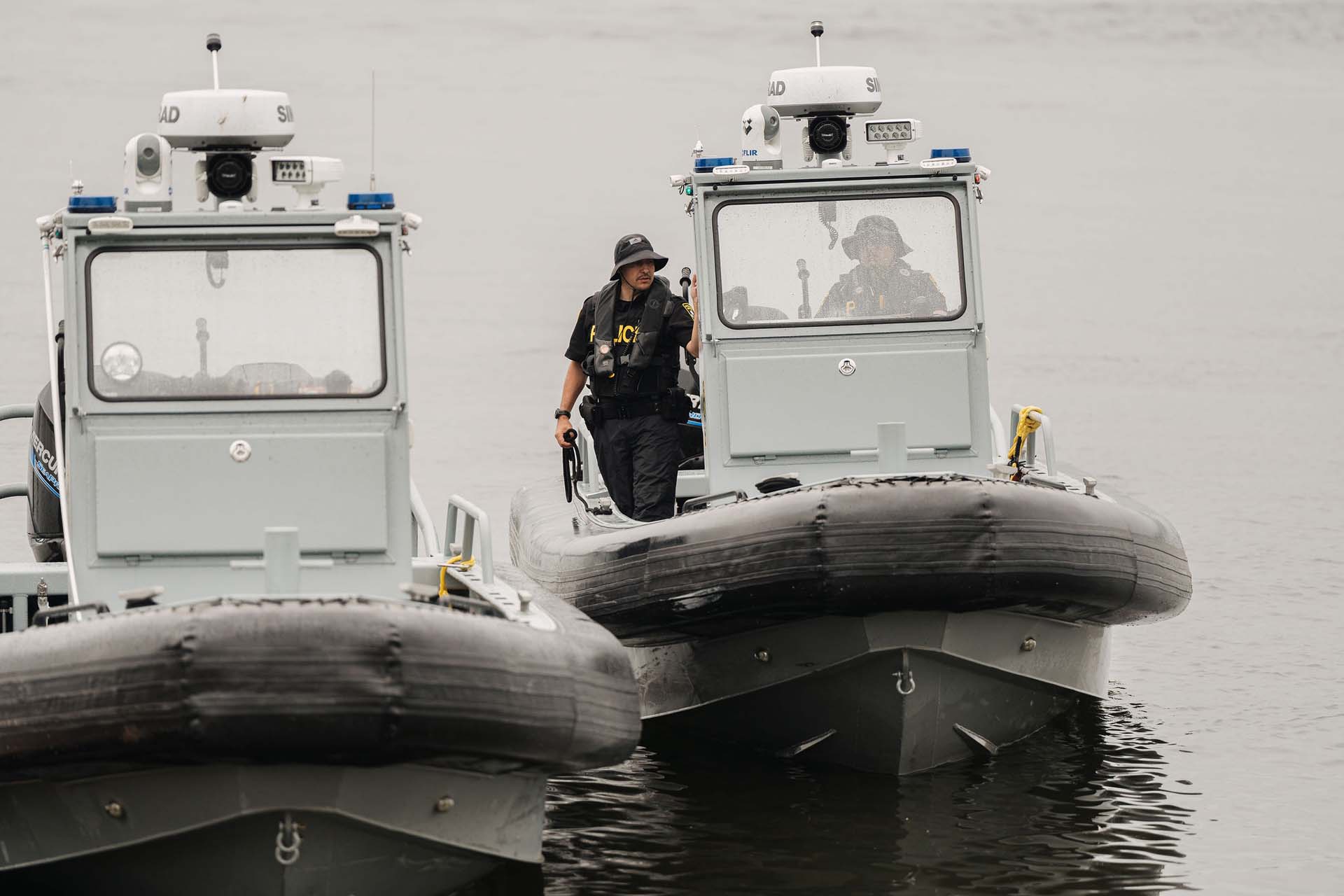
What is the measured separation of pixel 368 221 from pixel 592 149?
82.8 feet

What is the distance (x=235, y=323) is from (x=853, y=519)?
206cm

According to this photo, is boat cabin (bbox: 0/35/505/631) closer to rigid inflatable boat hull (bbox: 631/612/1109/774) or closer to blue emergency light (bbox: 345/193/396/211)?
blue emergency light (bbox: 345/193/396/211)

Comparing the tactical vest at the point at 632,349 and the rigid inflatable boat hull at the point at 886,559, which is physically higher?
the tactical vest at the point at 632,349

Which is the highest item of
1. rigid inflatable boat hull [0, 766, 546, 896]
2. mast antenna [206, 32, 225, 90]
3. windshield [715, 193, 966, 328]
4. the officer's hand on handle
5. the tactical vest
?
mast antenna [206, 32, 225, 90]

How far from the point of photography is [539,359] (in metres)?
23.0

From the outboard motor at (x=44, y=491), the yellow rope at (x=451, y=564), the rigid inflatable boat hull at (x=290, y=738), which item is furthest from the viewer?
the outboard motor at (x=44, y=491)

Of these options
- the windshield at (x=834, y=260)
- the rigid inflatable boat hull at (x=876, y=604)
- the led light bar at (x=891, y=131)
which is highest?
the led light bar at (x=891, y=131)

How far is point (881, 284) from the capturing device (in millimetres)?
9273

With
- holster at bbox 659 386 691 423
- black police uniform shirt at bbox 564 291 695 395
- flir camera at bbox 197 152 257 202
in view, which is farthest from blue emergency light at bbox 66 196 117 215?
holster at bbox 659 386 691 423

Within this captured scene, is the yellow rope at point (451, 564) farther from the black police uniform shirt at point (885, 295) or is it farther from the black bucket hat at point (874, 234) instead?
the black bucket hat at point (874, 234)

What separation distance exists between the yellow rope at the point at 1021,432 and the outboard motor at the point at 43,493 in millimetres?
3448

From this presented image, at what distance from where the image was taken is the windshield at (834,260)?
364 inches

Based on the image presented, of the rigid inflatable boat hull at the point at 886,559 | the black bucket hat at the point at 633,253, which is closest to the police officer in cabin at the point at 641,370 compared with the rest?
the black bucket hat at the point at 633,253

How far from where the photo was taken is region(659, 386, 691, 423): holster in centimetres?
944
